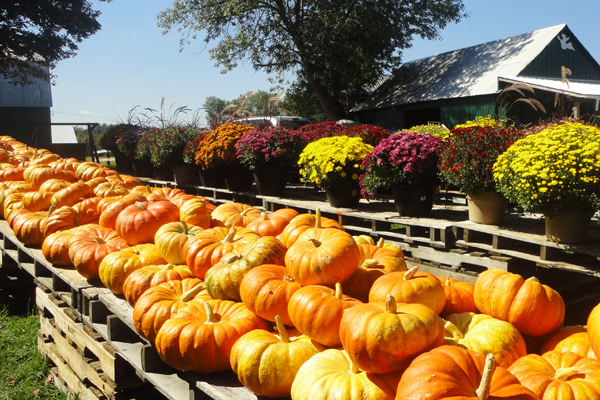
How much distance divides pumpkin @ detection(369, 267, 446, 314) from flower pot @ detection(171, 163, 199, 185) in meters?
7.64

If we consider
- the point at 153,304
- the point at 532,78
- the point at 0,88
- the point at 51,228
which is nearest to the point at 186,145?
the point at 51,228

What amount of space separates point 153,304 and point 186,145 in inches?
284

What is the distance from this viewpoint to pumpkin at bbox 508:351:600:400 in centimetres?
177

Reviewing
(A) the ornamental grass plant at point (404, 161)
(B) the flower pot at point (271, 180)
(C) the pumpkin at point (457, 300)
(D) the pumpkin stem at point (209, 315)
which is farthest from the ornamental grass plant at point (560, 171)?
(B) the flower pot at point (271, 180)

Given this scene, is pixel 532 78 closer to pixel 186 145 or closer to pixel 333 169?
pixel 186 145

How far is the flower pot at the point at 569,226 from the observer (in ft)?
13.4

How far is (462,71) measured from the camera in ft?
68.3

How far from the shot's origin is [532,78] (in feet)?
61.2

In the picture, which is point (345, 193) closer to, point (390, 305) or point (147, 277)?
point (147, 277)

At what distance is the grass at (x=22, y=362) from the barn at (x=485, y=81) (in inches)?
583

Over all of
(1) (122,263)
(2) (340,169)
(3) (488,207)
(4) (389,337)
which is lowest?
(1) (122,263)

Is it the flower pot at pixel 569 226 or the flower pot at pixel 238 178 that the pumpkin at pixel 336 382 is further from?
the flower pot at pixel 238 178

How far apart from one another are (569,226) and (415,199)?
1.65 meters

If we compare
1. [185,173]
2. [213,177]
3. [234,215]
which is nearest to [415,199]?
[234,215]
